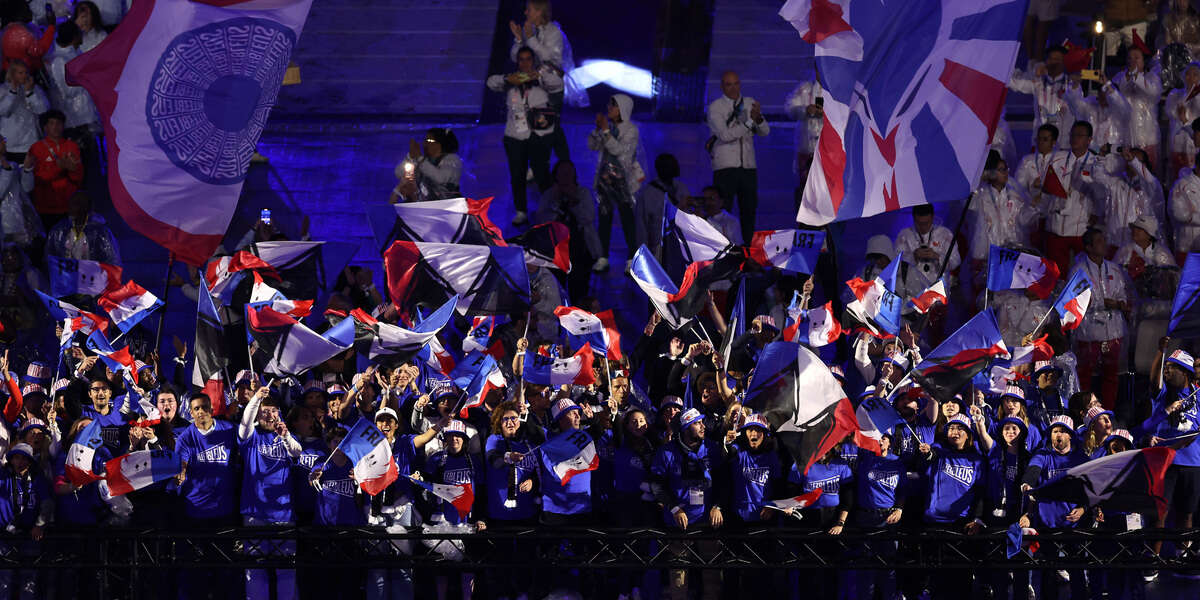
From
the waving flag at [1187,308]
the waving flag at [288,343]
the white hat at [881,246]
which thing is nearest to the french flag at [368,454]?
the waving flag at [288,343]

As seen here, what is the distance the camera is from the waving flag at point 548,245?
18.0 m

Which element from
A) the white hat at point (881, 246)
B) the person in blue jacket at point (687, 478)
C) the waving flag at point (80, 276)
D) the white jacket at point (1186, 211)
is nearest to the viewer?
the person in blue jacket at point (687, 478)

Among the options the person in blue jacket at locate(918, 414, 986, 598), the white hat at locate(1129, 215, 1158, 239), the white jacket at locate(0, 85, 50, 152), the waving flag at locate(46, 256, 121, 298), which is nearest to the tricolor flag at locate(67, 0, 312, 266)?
the waving flag at locate(46, 256, 121, 298)

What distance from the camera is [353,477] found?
1578 cm

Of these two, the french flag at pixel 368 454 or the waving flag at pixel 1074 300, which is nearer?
the french flag at pixel 368 454

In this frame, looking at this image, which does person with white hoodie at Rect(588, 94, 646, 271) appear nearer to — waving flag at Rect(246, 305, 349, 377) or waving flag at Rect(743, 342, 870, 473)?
waving flag at Rect(246, 305, 349, 377)

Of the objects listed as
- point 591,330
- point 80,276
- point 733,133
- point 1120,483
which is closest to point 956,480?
point 1120,483

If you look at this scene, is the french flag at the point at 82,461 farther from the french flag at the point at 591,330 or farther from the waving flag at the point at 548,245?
the waving flag at the point at 548,245

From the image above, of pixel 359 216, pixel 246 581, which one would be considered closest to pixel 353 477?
pixel 246 581

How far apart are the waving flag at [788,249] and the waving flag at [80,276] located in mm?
5657

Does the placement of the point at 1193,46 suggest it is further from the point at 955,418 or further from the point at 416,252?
the point at 416,252

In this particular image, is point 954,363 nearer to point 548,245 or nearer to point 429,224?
point 548,245

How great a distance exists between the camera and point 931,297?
16.9 meters

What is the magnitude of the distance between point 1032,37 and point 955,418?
8.36 m
